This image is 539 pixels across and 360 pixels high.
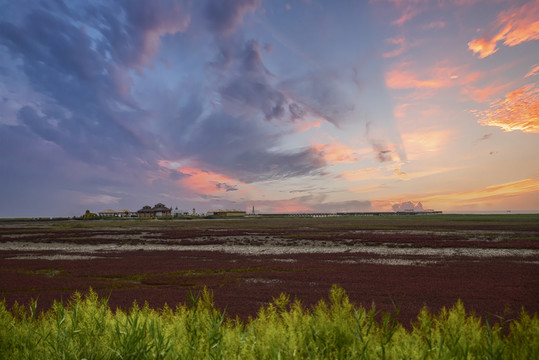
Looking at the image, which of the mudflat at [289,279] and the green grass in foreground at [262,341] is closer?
the green grass in foreground at [262,341]

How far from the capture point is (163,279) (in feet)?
56.7

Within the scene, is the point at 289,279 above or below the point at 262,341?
below

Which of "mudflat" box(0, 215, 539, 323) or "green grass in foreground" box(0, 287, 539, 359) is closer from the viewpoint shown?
"green grass in foreground" box(0, 287, 539, 359)

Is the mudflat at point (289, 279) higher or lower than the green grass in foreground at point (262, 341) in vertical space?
lower

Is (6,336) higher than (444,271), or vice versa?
(6,336)

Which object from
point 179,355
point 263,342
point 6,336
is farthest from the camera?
point 6,336

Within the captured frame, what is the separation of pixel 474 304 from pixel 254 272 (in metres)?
11.7

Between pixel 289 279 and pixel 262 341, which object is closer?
pixel 262 341

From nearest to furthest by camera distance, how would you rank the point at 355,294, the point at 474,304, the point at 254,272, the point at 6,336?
1. the point at 6,336
2. the point at 474,304
3. the point at 355,294
4. the point at 254,272

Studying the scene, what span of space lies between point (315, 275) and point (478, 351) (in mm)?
13658

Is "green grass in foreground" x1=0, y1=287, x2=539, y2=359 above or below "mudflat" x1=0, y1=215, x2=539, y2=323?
above

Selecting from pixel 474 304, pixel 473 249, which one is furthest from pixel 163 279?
pixel 473 249

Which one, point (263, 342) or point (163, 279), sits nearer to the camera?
point (263, 342)

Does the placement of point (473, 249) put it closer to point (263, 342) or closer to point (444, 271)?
point (444, 271)
